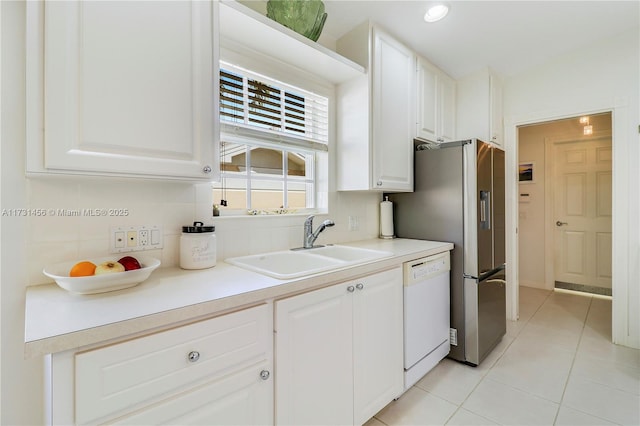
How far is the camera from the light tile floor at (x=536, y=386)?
1.61m

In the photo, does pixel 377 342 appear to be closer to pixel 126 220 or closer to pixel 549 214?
pixel 126 220

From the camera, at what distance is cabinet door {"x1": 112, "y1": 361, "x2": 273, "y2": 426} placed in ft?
2.68

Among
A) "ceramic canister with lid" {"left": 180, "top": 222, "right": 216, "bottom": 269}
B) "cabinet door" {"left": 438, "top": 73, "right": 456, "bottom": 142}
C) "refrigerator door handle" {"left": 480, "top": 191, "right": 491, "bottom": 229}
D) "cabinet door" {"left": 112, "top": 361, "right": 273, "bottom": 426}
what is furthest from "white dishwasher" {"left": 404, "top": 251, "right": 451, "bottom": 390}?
"cabinet door" {"left": 438, "top": 73, "right": 456, "bottom": 142}

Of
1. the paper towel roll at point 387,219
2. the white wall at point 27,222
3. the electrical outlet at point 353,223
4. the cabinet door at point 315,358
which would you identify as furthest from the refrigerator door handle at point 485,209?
the white wall at point 27,222

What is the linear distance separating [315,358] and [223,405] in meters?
0.40

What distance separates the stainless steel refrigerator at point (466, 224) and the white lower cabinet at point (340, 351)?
0.74 meters

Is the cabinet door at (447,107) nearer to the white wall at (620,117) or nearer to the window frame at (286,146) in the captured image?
the white wall at (620,117)

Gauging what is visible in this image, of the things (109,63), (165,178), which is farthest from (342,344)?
(109,63)

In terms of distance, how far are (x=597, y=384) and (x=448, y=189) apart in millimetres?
1545

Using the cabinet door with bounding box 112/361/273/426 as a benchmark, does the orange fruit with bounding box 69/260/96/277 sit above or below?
above

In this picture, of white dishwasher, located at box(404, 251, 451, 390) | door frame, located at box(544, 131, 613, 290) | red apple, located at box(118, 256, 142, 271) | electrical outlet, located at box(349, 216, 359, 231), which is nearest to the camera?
red apple, located at box(118, 256, 142, 271)

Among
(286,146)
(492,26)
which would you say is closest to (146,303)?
(286,146)

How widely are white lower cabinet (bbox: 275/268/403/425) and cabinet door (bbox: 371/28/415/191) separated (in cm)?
79

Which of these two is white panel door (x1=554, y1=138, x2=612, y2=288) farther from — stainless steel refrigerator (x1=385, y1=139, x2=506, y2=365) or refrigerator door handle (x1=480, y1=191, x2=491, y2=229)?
refrigerator door handle (x1=480, y1=191, x2=491, y2=229)
